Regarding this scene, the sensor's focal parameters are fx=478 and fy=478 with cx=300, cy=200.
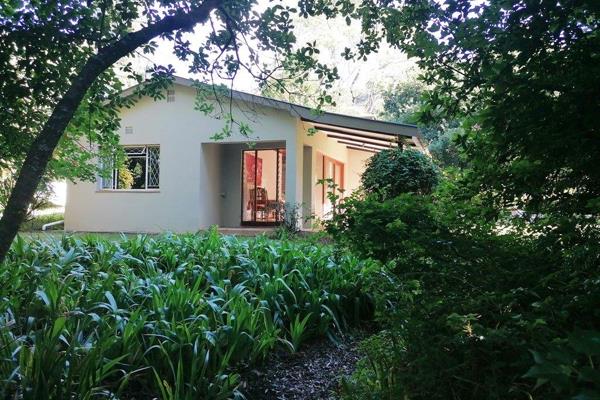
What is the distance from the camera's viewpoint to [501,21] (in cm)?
213

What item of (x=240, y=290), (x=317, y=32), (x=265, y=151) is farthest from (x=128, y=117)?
(x=317, y=32)

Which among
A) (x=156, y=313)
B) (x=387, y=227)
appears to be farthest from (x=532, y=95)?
(x=156, y=313)

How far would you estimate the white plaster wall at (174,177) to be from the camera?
13031 mm

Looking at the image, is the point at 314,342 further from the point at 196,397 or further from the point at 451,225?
the point at 451,225

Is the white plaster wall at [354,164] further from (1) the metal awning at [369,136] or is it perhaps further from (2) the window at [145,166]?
(2) the window at [145,166]

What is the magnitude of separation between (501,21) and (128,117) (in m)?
13.2

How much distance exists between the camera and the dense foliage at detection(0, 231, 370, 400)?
8.53ft

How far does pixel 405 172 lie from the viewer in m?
10.8

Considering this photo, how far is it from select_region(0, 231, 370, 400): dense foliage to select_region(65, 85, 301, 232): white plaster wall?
24.5 feet

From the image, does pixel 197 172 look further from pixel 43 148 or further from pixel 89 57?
pixel 43 148

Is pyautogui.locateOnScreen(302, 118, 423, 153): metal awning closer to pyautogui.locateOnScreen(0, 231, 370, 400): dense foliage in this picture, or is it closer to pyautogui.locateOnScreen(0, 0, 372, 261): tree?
pyautogui.locateOnScreen(0, 231, 370, 400): dense foliage

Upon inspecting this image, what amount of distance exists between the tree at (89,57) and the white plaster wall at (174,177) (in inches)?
329

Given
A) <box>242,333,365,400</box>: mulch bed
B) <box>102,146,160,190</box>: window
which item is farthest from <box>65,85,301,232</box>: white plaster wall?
<box>242,333,365,400</box>: mulch bed

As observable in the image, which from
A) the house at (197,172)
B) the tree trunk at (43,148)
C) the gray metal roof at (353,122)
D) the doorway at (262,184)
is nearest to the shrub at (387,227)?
the tree trunk at (43,148)
